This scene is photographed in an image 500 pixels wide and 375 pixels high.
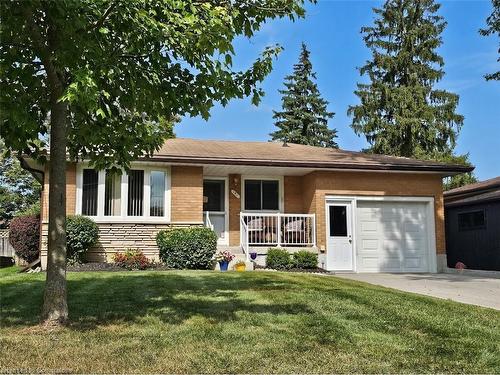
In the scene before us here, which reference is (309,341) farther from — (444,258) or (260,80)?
(444,258)

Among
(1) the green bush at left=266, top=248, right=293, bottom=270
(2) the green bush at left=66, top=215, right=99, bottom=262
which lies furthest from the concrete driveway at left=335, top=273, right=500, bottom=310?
(2) the green bush at left=66, top=215, right=99, bottom=262

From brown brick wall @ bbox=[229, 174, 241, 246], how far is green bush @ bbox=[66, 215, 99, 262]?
450 cm

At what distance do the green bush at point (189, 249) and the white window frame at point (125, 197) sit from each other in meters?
Answer: 1.20

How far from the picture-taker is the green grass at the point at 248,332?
15.2ft

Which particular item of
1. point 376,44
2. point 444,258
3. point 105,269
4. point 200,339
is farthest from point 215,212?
point 376,44

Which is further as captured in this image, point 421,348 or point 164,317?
point 164,317

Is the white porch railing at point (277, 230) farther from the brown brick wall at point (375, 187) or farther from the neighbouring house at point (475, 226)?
the neighbouring house at point (475, 226)

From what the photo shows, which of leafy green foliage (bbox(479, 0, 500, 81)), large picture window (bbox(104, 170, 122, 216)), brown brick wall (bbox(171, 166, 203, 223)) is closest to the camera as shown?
large picture window (bbox(104, 170, 122, 216))

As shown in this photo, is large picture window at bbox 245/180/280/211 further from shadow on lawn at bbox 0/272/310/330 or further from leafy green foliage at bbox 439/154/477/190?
leafy green foliage at bbox 439/154/477/190

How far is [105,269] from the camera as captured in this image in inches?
543

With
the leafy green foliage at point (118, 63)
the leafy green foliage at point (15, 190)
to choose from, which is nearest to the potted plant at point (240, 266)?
the leafy green foliage at point (118, 63)

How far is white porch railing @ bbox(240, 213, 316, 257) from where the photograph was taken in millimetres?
16156

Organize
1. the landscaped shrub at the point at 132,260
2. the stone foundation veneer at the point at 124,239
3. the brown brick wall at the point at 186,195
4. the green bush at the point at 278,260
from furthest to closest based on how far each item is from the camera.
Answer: the brown brick wall at the point at 186,195 < the green bush at the point at 278,260 < the stone foundation veneer at the point at 124,239 < the landscaped shrub at the point at 132,260

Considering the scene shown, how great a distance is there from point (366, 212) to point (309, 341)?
1174 centimetres
